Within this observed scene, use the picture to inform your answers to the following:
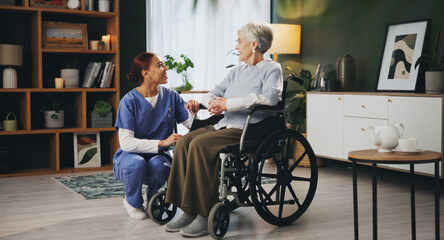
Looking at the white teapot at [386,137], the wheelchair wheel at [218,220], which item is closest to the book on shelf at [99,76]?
the wheelchair wheel at [218,220]

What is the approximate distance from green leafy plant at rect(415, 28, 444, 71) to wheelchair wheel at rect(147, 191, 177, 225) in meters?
2.19

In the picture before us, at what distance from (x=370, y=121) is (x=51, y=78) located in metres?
2.87

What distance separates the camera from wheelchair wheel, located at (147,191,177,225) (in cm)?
303

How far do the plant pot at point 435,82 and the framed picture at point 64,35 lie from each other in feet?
9.63

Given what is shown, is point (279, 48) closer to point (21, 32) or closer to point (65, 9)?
point (65, 9)

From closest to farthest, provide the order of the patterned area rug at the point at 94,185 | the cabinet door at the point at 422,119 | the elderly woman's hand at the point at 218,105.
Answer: the elderly woman's hand at the point at 218,105 → the cabinet door at the point at 422,119 → the patterned area rug at the point at 94,185

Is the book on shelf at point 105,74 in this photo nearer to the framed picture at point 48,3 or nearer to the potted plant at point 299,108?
the framed picture at point 48,3

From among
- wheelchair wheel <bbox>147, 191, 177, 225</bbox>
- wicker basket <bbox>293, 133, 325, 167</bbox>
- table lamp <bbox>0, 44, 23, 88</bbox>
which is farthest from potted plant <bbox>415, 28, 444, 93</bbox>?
table lamp <bbox>0, 44, 23, 88</bbox>

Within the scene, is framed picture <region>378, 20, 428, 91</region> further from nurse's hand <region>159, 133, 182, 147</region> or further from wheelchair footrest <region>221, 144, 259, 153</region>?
nurse's hand <region>159, 133, 182, 147</region>

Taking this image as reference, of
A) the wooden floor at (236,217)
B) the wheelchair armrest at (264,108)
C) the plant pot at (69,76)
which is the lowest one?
the wooden floor at (236,217)

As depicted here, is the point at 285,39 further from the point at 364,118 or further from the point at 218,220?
the point at 218,220

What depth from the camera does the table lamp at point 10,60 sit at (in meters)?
4.61

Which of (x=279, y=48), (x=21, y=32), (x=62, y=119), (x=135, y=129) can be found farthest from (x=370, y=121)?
(x=21, y=32)

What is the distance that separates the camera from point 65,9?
15.7 feet
